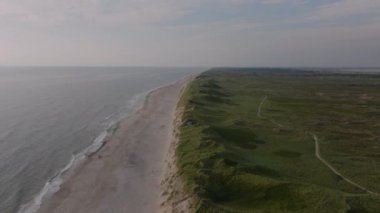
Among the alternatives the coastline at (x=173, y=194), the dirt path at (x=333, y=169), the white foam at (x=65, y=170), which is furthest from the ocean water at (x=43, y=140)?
the dirt path at (x=333, y=169)

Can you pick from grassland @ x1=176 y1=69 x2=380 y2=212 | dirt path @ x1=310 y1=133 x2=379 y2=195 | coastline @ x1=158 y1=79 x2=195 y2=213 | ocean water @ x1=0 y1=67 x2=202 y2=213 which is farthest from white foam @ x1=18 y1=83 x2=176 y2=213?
dirt path @ x1=310 y1=133 x2=379 y2=195

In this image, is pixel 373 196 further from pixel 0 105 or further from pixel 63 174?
pixel 0 105

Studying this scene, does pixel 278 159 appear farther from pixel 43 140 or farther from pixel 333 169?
pixel 43 140

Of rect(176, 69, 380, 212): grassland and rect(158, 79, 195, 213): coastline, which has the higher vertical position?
rect(176, 69, 380, 212): grassland

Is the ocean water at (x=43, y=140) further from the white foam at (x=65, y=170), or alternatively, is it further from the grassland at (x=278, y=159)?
the grassland at (x=278, y=159)

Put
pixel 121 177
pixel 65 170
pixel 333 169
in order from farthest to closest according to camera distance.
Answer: pixel 65 170 < pixel 121 177 < pixel 333 169

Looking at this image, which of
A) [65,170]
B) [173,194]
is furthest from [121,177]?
[173,194]

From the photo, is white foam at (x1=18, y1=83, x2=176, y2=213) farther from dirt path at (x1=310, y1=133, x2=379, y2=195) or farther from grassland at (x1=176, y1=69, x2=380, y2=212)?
dirt path at (x1=310, y1=133, x2=379, y2=195)

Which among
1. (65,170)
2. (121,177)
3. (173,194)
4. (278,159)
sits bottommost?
(65,170)
